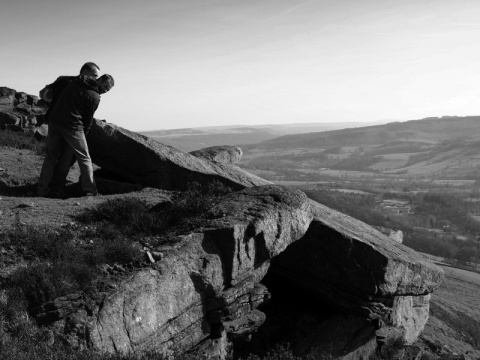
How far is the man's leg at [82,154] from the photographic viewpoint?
1206 cm

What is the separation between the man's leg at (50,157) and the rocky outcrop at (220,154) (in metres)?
5.58

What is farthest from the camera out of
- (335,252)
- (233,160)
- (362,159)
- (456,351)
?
(362,159)

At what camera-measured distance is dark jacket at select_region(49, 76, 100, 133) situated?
39.0ft

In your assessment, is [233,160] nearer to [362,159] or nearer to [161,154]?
[161,154]

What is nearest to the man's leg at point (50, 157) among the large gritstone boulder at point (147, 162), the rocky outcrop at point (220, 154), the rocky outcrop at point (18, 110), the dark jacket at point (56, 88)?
the dark jacket at point (56, 88)

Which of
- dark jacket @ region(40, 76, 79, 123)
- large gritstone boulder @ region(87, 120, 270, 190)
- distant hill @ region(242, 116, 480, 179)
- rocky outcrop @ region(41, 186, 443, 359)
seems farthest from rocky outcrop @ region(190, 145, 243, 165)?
distant hill @ region(242, 116, 480, 179)

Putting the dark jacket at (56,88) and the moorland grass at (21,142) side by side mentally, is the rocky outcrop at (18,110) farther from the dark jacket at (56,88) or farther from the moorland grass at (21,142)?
the dark jacket at (56,88)

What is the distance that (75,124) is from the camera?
12.0 m

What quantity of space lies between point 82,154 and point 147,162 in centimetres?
220

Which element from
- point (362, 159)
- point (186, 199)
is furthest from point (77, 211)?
point (362, 159)

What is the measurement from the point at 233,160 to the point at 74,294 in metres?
12.1

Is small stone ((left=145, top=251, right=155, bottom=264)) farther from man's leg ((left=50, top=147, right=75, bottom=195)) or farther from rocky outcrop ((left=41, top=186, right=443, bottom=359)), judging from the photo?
Answer: man's leg ((left=50, top=147, right=75, bottom=195))

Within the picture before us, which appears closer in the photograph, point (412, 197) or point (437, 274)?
point (437, 274)

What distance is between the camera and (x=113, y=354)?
6547mm
